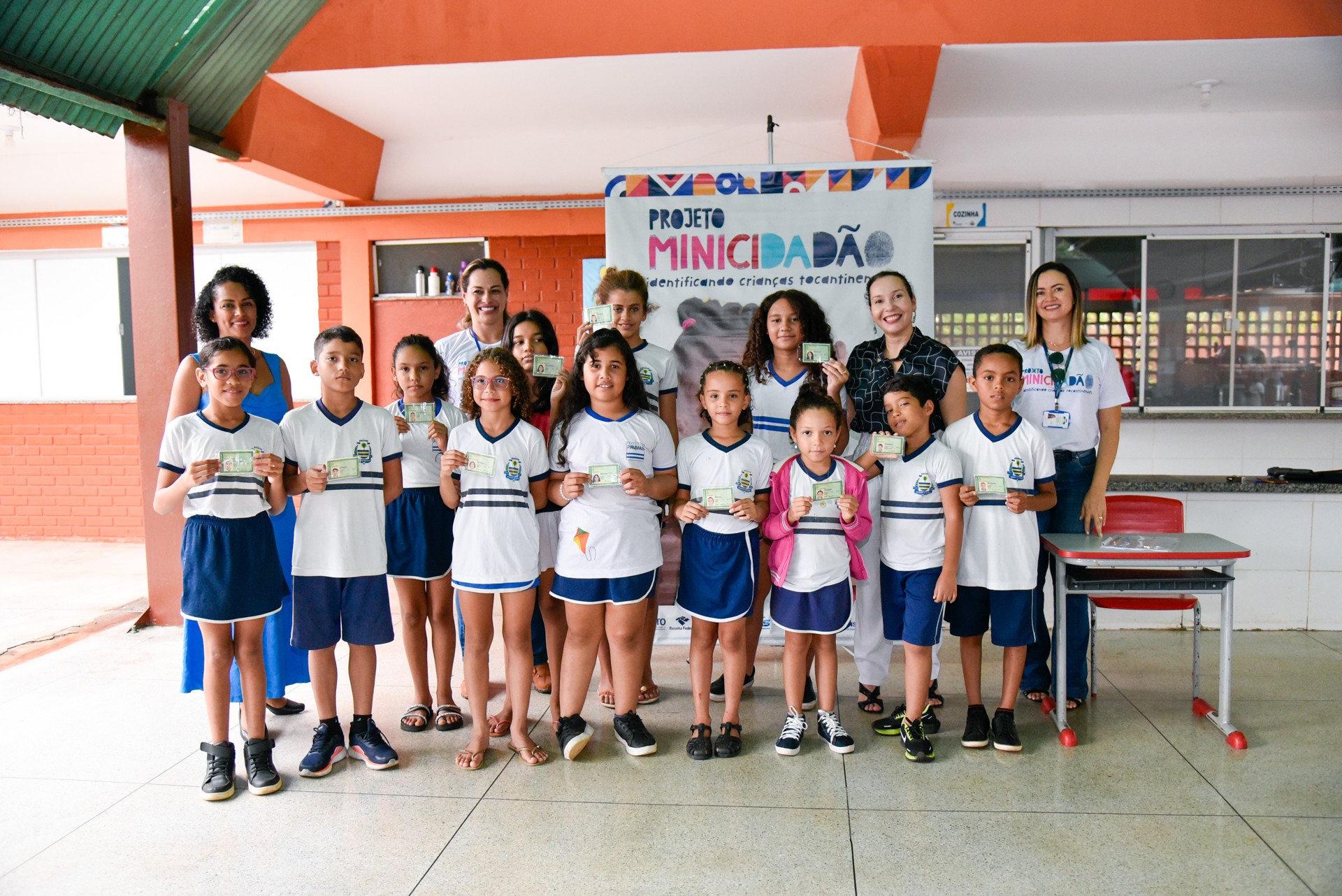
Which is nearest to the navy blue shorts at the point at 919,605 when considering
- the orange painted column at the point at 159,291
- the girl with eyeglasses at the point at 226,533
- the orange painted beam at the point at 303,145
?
the girl with eyeglasses at the point at 226,533

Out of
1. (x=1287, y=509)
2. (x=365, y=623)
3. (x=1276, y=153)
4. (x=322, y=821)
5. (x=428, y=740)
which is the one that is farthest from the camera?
(x=1276, y=153)

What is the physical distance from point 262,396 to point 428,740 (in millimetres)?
1388

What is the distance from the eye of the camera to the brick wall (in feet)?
23.4

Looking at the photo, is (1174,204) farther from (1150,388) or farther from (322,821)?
(322,821)

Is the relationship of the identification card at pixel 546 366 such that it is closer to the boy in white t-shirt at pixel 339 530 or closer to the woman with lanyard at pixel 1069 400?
the boy in white t-shirt at pixel 339 530

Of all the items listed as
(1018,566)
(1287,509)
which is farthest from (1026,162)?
(1018,566)

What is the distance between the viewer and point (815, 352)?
9.92ft

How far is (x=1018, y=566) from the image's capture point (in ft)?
9.43

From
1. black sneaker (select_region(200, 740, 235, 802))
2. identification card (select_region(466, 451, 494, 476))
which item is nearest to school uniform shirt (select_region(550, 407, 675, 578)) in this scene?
identification card (select_region(466, 451, 494, 476))

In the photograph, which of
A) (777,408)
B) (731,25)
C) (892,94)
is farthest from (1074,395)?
(731,25)

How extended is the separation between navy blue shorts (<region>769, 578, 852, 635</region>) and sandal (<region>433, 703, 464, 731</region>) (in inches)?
49.4

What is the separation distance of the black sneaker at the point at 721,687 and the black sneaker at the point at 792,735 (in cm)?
49

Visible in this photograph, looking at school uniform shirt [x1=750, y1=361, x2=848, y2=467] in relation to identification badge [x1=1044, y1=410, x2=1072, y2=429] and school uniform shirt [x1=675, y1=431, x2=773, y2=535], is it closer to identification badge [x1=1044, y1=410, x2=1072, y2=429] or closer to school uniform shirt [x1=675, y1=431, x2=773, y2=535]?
school uniform shirt [x1=675, y1=431, x2=773, y2=535]

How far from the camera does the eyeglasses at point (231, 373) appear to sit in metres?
2.55
